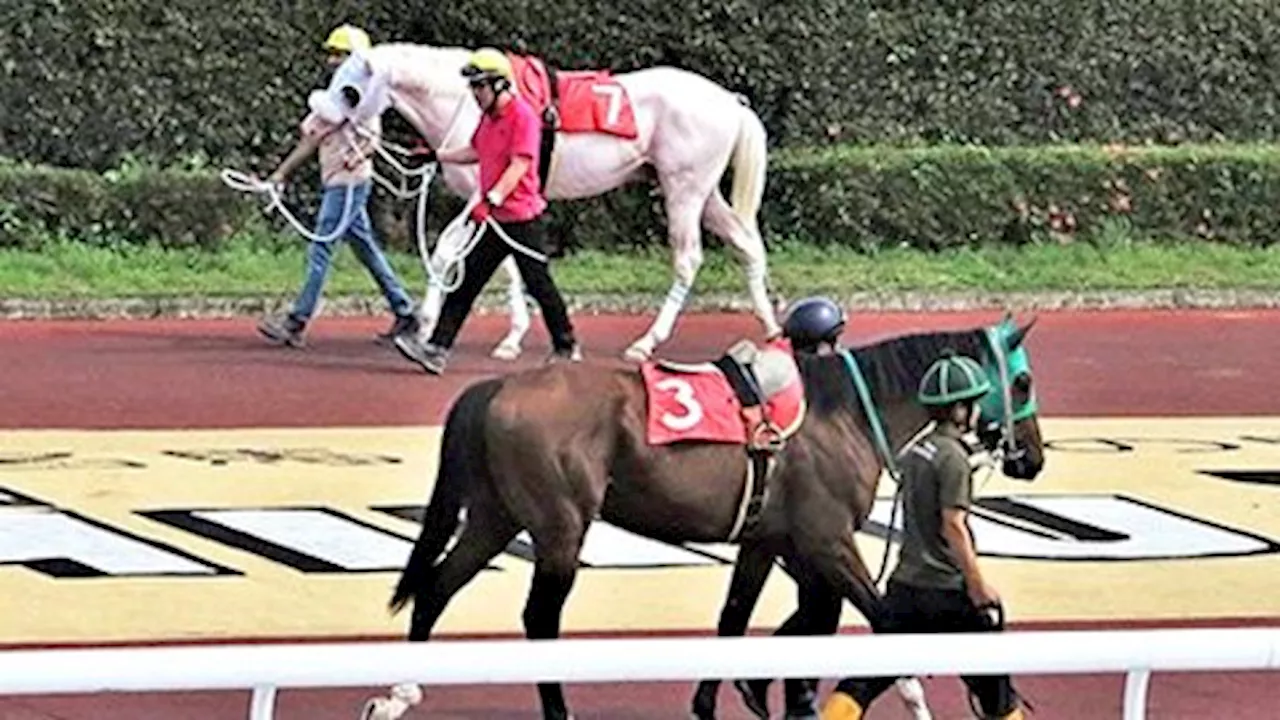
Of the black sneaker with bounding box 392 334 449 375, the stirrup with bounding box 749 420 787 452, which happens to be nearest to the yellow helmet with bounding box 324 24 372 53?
the black sneaker with bounding box 392 334 449 375

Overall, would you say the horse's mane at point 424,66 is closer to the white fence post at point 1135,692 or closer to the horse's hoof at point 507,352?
the horse's hoof at point 507,352

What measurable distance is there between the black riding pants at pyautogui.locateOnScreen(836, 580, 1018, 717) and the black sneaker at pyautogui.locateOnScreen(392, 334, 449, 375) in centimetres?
803

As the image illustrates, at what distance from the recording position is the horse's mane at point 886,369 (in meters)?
8.88

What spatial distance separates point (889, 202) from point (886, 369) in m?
13.7

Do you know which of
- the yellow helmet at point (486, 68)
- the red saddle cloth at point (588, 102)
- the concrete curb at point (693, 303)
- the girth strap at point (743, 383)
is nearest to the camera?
the girth strap at point (743, 383)

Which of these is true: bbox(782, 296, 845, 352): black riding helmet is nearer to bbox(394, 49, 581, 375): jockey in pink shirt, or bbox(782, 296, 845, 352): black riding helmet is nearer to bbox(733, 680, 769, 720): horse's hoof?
bbox(733, 680, 769, 720): horse's hoof

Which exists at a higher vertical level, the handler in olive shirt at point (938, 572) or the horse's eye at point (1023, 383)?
the horse's eye at point (1023, 383)

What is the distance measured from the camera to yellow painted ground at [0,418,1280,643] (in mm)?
10422

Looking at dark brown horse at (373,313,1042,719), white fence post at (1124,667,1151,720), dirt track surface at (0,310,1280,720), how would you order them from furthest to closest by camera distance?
dirt track surface at (0,310,1280,720)
dark brown horse at (373,313,1042,719)
white fence post at (1124,667,1151,720)

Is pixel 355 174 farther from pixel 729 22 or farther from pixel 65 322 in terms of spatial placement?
pixel 729 22

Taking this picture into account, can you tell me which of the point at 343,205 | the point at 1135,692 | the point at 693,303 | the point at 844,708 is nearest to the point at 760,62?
the point at 693,303

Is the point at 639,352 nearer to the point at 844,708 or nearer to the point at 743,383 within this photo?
the point at 743,383

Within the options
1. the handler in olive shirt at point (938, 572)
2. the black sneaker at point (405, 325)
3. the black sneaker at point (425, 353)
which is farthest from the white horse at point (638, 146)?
the handler in olive shirt at point (938, 572)

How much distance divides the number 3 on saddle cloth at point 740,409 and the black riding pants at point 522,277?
637 centimetres
